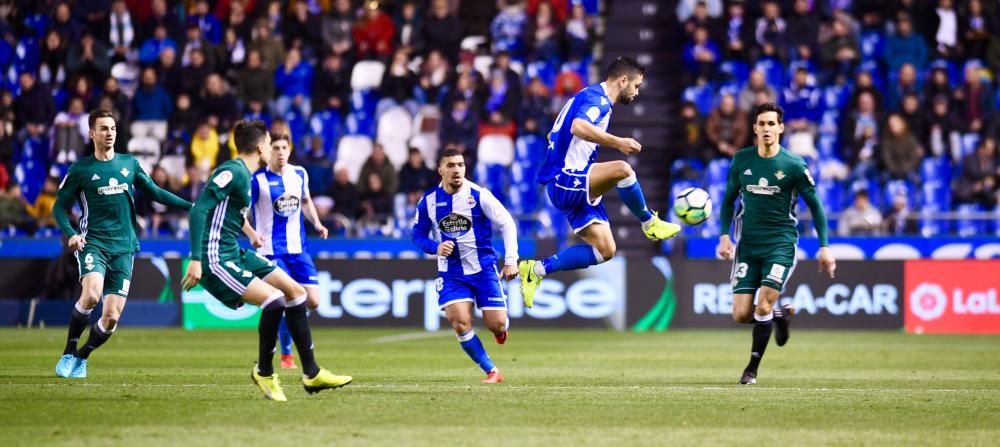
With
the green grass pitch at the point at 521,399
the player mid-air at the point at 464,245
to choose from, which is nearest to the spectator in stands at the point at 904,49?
the green grass pitch at the point at 521,399

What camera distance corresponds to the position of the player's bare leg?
12.3 metres

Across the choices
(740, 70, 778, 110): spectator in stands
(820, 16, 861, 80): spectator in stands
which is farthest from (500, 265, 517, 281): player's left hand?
(820, 16, 861, 80): spectator in stands

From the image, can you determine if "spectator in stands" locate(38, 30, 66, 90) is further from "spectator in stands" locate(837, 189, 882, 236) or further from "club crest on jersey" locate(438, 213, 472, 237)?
"club crest on jersey" locate(438, 213, 472, 237)

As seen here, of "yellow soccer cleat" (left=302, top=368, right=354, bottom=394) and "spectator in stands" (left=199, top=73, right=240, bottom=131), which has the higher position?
"spectator in stands" (left=199, top=73, right=240, bottom=131)

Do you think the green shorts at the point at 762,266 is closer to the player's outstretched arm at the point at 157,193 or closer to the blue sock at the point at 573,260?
the blue sock at the point at 573,260

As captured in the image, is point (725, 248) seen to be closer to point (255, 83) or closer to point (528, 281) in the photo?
point (528, 281)

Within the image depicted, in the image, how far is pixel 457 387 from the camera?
11.7 meters

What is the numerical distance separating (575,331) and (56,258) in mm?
7862

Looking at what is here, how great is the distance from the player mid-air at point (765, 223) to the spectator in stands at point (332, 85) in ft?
45.3

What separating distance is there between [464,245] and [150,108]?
45.7ft

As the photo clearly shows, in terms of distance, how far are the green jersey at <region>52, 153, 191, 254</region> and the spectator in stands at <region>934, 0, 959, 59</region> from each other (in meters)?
17.4

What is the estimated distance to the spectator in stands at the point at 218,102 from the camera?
24.9m

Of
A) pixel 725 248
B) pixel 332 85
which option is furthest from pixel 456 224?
pixel 332 85

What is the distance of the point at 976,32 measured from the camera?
26078 mm
